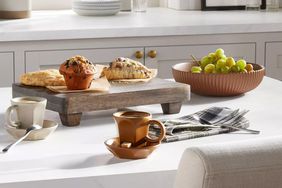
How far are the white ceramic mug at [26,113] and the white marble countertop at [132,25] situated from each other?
149 cm

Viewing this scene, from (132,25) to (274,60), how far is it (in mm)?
777

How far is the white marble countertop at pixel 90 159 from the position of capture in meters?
1.69

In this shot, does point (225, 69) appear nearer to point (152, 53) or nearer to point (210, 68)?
point (210, 68)

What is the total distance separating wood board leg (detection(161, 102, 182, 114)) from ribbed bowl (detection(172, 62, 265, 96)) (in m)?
0.23

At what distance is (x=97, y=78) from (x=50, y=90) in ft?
0.68

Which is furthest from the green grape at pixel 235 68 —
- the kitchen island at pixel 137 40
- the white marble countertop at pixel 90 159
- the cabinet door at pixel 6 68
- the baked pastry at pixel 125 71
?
the cabinet door at pixel 6 68

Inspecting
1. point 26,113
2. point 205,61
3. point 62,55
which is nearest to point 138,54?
point 62,55

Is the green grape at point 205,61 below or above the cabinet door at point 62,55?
above

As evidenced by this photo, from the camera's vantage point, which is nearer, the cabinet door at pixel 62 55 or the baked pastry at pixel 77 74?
the baked pastry at pixel 77 74

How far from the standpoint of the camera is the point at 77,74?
83.9 inches

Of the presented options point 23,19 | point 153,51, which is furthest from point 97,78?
point 23,19

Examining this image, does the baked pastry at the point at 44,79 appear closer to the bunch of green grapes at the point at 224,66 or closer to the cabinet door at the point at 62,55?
the bunch of green grapes at the point at 224,66

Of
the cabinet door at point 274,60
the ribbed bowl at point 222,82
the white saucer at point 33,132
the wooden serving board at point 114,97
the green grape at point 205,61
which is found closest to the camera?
the white saucer at point 33,132

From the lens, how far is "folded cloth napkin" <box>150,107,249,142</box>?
2.02m
